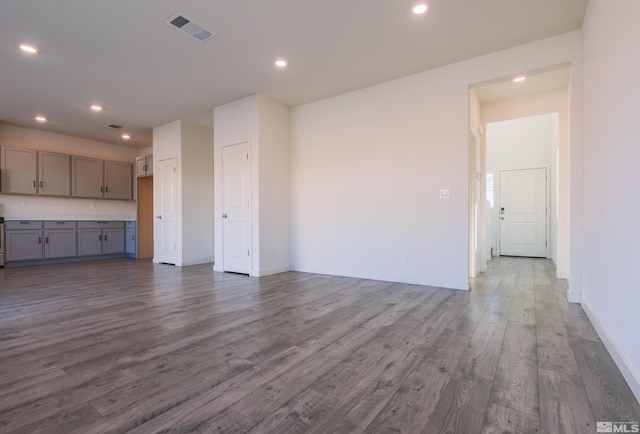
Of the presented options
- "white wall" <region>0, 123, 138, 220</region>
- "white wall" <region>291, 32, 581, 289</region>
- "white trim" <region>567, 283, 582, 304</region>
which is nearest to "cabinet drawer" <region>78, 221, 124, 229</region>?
"white wall" <region>0, 123, 138, 220</region>

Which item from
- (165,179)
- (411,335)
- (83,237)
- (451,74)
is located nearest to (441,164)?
(451,74)

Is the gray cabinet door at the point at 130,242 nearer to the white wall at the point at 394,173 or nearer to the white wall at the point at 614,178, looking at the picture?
the white wall at the point at 394,173

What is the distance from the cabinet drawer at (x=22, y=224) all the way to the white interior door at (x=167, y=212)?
7.51 feet

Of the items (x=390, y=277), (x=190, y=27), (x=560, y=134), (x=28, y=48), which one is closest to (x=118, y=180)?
(x=28, y=48)

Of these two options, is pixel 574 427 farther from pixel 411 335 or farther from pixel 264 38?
pixel 264 38

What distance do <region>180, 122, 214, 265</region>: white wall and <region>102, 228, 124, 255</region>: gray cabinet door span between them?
8.64 feet

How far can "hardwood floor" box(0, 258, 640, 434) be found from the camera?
4.66 feet

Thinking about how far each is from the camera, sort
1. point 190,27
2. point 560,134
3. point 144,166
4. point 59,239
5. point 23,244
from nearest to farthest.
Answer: point 190,27 → point 560,134 → point 23,244 → point 59,239 → point 144,166

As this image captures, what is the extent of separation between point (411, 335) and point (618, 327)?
4.13 ft

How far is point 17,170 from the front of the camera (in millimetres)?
6344

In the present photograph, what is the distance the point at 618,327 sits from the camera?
77.1 inches

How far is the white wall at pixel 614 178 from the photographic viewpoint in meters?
1.69

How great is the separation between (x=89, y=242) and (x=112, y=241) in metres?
0.48

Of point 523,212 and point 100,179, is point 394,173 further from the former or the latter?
point 100,179
